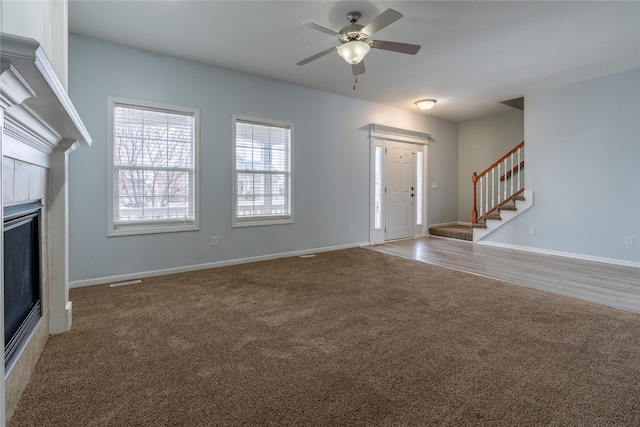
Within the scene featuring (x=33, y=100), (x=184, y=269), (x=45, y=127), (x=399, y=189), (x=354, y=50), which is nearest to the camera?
(x=33, y=100)

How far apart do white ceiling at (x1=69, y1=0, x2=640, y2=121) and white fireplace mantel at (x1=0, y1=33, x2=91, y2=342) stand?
1643mm

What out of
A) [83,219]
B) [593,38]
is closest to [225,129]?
[83,219]

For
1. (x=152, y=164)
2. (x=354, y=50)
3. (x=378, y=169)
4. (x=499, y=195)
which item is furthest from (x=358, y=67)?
(x=499, y=195)

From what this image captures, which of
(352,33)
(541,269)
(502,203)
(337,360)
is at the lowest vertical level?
(337,360)

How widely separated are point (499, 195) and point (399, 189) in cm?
197

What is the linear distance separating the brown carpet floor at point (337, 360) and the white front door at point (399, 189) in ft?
10.6

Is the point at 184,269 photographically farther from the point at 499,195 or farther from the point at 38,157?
the point at 499,195

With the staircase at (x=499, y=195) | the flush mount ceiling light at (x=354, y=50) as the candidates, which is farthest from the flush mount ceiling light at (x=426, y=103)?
the flush mount ceiling light at (x=354, y=50)

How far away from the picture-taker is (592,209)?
4715 mm

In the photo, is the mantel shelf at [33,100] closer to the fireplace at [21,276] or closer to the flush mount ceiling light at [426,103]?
the fireplace at [21,276]

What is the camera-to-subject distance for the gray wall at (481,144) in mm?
6656

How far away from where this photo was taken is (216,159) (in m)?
4.22

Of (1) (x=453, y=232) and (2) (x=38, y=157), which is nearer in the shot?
(2) (x=38, y=157)

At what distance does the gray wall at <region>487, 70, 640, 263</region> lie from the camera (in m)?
4.38
